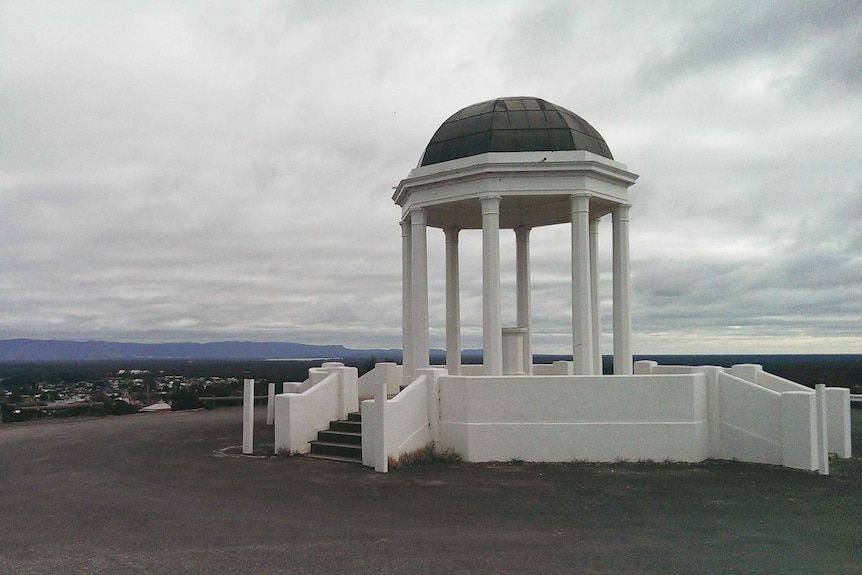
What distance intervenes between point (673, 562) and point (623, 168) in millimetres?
12042

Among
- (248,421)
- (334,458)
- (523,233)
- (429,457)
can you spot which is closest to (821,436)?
(429,457)

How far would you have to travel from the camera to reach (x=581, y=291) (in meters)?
16.5

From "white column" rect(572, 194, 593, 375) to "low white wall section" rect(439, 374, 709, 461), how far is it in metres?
1.82

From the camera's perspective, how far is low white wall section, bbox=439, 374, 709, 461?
14477mm

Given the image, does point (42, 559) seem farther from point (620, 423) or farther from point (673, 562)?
point (620, 423)

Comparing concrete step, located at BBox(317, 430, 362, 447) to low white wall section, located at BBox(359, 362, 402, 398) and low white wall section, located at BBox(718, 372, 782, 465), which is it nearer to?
low white wall section, located at BBox(359, 362, 402, 398)

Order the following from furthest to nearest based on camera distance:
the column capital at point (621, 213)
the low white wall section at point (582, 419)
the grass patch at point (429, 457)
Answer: the column capital at point (621, 213), the low white wall section at point (582, 419), the grass patch at point (429, 457)

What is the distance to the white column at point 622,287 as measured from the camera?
18141mm

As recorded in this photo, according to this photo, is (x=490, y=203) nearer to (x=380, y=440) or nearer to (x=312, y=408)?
(x=380, y=440)

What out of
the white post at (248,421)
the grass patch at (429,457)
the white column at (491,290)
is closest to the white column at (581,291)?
the white column at (491,290)

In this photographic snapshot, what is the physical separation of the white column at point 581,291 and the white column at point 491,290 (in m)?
1.92

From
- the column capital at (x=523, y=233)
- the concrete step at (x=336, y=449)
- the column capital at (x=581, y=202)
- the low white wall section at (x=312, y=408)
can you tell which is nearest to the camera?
the concrete step at (x=336, y=449)

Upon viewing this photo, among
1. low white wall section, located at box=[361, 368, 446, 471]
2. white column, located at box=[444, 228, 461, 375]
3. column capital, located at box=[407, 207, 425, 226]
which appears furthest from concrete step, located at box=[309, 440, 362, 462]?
white column, located at box=[444, 228, 461, 375]

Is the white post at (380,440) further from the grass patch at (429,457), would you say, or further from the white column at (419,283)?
the white column at (419,283)
